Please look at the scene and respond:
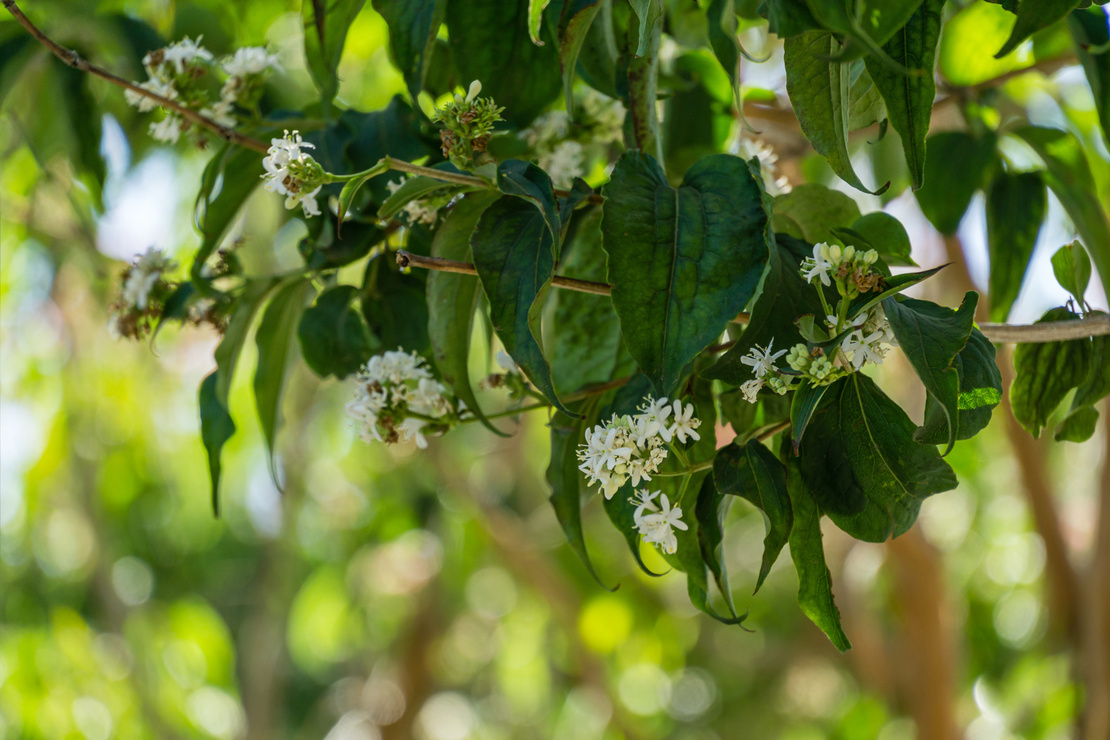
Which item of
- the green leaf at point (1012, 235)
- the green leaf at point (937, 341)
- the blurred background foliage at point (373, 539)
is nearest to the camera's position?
the green leaf at point (937, 341)

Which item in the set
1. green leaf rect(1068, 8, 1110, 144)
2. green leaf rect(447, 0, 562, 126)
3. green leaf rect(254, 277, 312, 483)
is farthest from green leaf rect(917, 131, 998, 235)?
green leaf rect(254, 277, 312, 483)

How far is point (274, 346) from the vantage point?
409 millimetres

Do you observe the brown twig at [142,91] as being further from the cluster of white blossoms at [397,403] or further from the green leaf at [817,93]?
the green leaf at [817,93]

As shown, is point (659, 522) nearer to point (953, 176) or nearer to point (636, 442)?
point (636, 442)

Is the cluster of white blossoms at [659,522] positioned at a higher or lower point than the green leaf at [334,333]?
lower

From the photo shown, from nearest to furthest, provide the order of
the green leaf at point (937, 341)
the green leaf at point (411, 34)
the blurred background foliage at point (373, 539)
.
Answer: the green leaf at point (937, 341), the green leaf at point (411, 34), the blurred background foliage at point (373, 539)

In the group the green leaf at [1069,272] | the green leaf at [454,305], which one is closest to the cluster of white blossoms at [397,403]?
the green leaf at [454,305]

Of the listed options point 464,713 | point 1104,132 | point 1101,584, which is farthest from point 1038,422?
point 464,713

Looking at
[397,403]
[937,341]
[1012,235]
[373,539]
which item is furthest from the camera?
[373,539]

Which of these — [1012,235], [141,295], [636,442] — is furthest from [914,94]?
[141,295]

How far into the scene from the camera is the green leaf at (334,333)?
0.39m

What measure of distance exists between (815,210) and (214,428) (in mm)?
267

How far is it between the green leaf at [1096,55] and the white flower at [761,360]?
19 cm

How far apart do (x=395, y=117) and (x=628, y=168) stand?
15 cm
